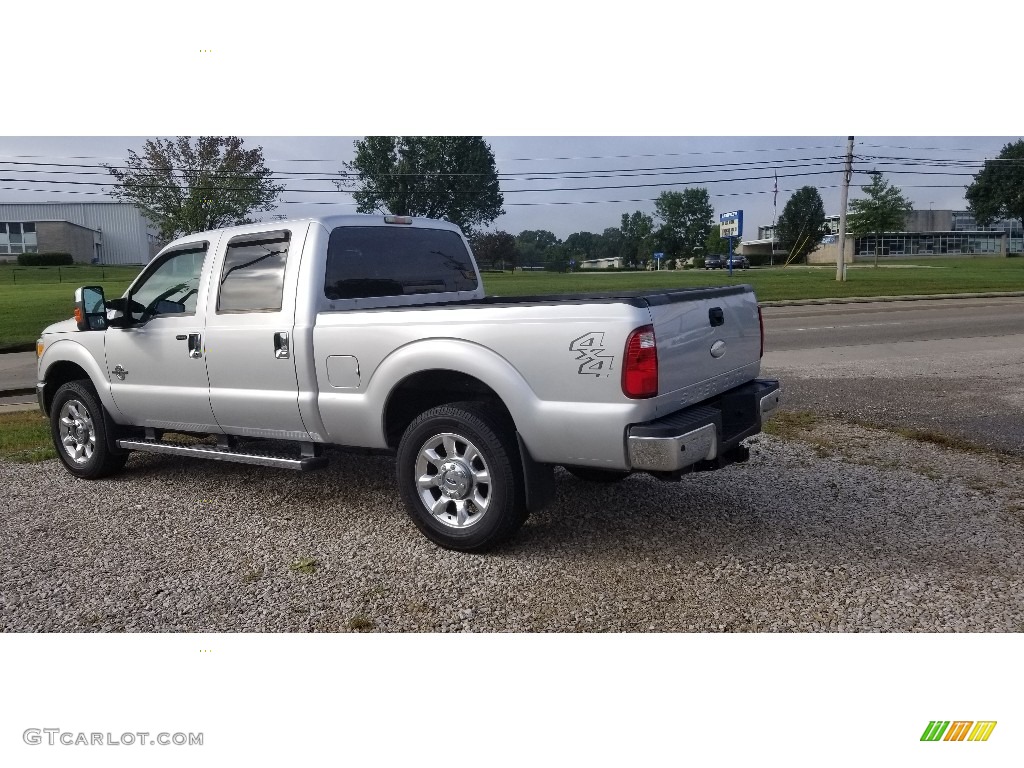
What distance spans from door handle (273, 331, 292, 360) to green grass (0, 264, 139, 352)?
2.13 m

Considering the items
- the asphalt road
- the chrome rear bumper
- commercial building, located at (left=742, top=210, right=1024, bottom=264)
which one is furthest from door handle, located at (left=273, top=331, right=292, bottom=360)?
commercial building, located at (left=742, top=210, right=1024, bottom=264)

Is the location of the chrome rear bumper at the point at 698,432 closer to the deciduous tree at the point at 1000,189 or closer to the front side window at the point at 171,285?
the front side window at the point at 171,285

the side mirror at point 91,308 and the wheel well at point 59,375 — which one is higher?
the side mirror at point 91,308

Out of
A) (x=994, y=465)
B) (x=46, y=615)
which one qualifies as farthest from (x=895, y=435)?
(x=46, y=615)

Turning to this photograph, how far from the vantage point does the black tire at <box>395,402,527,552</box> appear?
14.0 feet

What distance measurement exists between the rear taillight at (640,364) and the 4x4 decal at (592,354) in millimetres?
87

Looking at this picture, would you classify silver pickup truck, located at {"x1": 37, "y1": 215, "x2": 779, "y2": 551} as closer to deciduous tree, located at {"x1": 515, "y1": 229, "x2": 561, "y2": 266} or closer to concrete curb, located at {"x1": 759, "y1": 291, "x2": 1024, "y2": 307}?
deciduous tree, located at {"x1": 515, "y1": 229, "x2": 561, "y2": 266}

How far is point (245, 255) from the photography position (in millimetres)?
5391

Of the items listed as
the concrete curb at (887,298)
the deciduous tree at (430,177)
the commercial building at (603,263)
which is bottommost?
the concrete curb at (887,298)

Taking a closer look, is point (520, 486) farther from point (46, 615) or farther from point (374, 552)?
point (46, 615)

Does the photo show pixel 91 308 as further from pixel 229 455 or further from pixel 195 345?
pixel 229 455

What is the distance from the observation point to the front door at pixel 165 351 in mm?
5570

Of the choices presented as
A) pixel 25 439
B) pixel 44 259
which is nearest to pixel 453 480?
pixel 25 439

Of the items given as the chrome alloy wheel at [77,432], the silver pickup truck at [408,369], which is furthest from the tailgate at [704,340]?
the chrome alloy wheel at [77,432]
